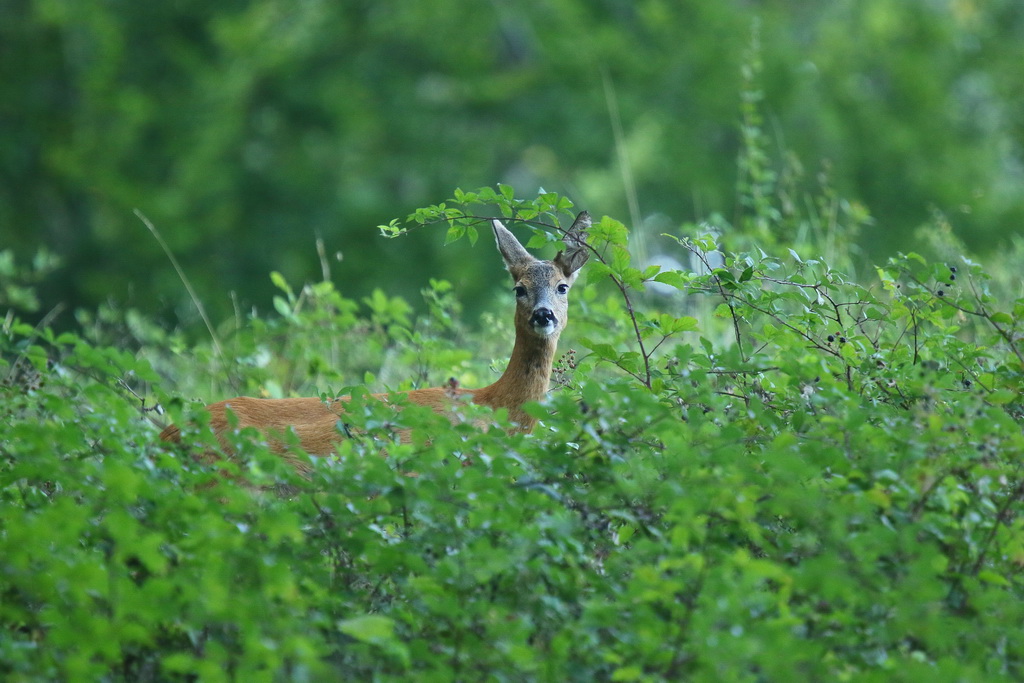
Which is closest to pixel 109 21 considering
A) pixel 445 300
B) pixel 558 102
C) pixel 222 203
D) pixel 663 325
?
pixel 222 203

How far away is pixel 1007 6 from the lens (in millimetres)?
23609

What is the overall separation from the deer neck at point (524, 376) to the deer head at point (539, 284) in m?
0.04

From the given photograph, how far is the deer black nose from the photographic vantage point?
5879 millimetres

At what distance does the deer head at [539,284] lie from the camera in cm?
591

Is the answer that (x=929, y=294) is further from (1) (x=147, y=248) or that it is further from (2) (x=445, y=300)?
(1) (x=147, y=248)

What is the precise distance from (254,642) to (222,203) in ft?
55.1

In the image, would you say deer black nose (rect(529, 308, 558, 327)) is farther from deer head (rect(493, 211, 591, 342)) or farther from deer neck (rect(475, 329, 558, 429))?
deer neck (rect(475, 329, 558, 429))

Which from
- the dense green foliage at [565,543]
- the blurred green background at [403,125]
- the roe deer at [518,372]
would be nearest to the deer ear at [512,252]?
the roe deer at [518,372]

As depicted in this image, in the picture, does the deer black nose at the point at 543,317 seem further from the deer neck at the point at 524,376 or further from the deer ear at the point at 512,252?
the deer ear at the point at 512,252

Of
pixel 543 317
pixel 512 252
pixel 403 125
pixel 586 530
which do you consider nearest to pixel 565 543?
pixel 586 530

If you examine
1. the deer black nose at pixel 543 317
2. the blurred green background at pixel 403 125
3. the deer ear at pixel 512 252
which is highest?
the blurred green background at pixel 403 125

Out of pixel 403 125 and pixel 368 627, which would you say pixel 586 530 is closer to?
pixel 368 627

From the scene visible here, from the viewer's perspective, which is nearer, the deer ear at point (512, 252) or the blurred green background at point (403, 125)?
the deer ear at point (512, 252)

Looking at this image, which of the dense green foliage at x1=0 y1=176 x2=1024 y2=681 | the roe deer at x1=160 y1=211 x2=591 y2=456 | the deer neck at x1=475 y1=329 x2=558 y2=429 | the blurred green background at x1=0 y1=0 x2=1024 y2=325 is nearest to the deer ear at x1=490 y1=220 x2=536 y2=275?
the roe deer at x1=160 y1=211 x2=591 y2=456
